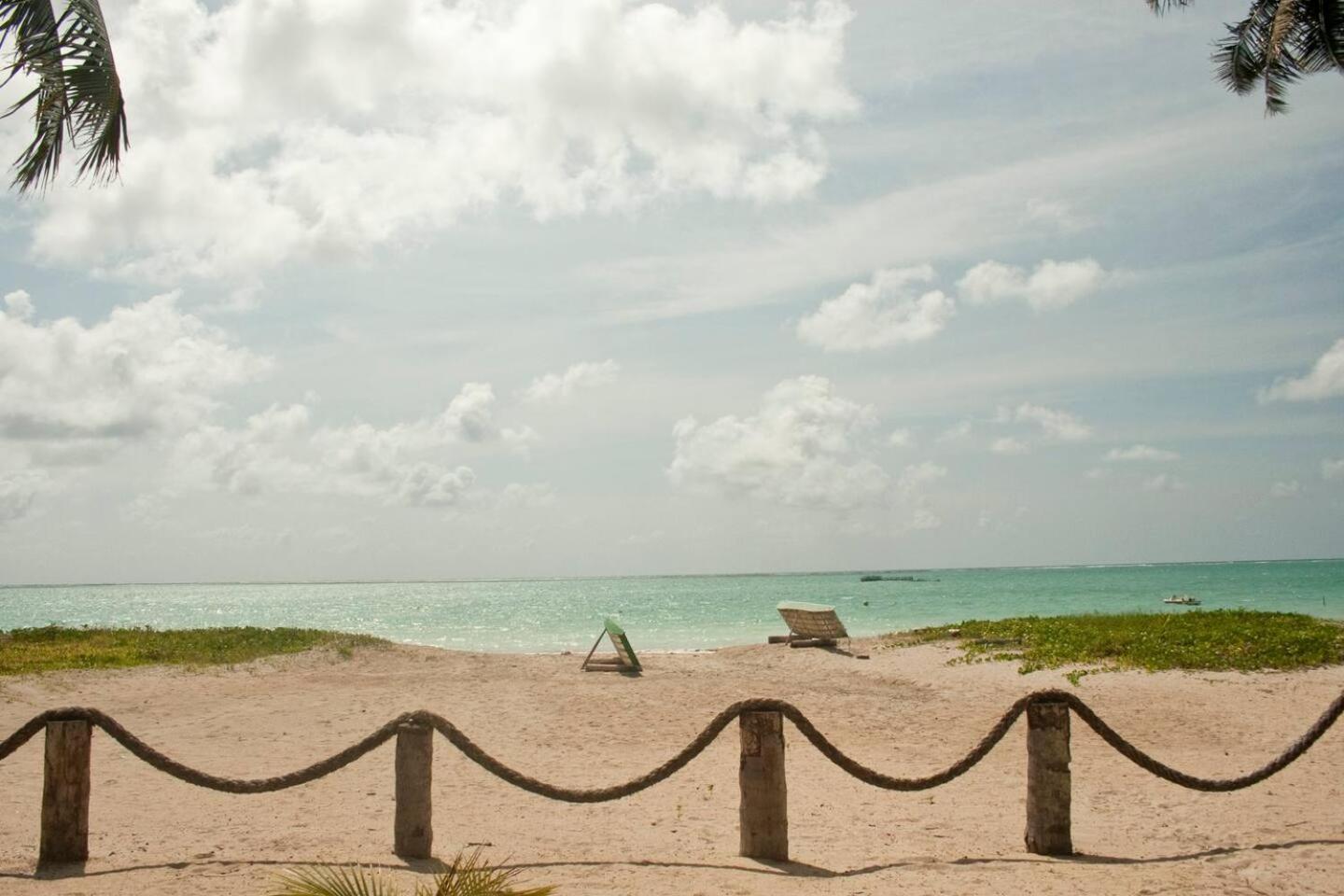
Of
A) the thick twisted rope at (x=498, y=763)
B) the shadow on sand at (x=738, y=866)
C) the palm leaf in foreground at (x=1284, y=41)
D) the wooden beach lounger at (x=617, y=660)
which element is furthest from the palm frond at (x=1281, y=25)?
the wooden beach lounger at (x=617, y=660)

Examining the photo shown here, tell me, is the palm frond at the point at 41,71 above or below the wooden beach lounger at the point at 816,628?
above

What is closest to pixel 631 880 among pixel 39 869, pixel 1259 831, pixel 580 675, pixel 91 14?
pixel 39 869

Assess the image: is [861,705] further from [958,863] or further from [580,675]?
[958,863]

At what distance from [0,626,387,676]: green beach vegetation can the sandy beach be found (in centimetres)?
135

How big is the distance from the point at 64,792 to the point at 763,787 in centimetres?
457

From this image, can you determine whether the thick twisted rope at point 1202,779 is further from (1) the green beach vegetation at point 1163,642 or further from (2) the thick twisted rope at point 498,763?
(1) the green beach vegetation at point 1163,642

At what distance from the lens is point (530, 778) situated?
681 centimetres

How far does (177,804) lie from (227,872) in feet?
10.6

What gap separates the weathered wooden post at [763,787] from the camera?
6523 millimetres

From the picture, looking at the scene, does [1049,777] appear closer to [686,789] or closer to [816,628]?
[686,789]

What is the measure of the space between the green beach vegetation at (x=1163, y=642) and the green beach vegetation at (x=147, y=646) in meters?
13.5

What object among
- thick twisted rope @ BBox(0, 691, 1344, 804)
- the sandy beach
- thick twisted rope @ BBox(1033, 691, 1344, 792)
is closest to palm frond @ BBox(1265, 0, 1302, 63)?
thick twisted rope @ BBox(1033, 691, 1344, 792)

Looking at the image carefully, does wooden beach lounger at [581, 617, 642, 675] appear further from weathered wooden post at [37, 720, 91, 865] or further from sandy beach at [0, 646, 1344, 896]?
weathered wooden post at [37, 720, 91, 865]

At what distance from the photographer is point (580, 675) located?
17.8 metres
